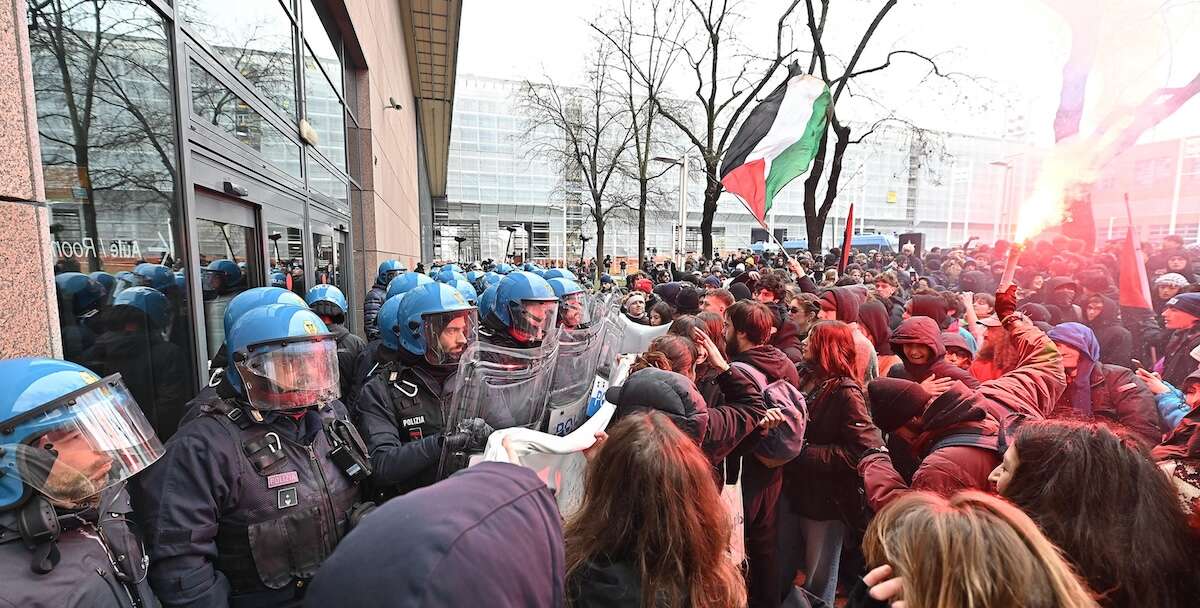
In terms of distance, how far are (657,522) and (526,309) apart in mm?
2465

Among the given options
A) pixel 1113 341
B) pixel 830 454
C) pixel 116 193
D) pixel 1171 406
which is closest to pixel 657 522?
pixel 830 454

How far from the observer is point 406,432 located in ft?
8.25

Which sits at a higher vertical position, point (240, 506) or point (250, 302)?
point (250, 302)

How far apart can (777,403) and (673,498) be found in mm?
1657

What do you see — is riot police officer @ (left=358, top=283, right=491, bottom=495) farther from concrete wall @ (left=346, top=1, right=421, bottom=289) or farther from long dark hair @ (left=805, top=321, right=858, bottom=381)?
concrete wall @ (left=346, top=1, right=421, bottom=289)

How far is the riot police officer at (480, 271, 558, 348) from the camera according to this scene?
3.64 metres

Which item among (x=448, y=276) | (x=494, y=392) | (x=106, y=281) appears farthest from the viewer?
(x=448, y=276)

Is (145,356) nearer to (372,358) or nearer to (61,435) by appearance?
(372,358)

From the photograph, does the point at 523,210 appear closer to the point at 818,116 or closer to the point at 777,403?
the point at 818,116

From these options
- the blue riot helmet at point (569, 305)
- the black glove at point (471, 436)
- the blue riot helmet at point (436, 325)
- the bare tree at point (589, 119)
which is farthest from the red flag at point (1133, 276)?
the bare tree at point (589, 119)

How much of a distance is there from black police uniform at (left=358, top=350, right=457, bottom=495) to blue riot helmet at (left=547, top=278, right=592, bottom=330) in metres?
2.17

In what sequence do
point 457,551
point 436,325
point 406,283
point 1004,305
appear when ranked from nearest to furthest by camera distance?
point 457,551
point 436,325
point 1004,305
point 406,283

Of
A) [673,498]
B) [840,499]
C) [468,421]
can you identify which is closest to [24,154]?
[468,421]

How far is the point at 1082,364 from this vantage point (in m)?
3.46
